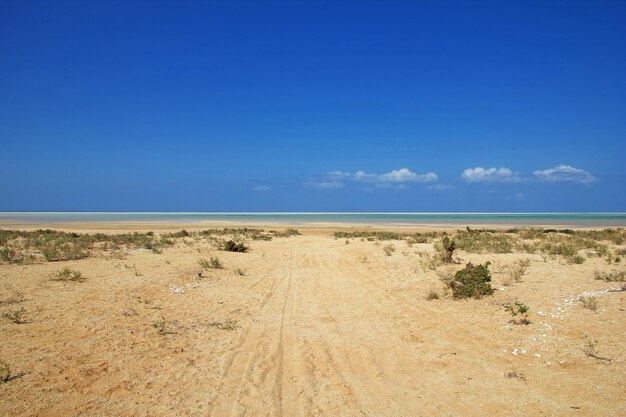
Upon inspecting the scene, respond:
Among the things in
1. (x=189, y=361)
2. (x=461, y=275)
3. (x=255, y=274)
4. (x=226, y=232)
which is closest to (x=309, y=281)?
(x=255, y=274)

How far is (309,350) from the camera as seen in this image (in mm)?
6941

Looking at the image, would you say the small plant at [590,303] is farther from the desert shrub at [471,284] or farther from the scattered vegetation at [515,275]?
the scattered vegetation at [515,275]

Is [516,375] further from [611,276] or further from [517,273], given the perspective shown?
[611,276]

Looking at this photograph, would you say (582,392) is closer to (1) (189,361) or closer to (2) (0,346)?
(1) (189,361)

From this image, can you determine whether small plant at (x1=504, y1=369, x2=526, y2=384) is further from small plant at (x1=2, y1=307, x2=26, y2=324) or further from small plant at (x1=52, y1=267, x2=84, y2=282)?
small plant at (x1=52, y1=267, x2=84, y2=282)

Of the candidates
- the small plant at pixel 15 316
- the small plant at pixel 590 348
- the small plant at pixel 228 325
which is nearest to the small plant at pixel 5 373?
the small plant at pixel 15 316

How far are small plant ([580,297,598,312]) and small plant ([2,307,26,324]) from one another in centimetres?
1118

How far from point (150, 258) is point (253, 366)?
13.0 m

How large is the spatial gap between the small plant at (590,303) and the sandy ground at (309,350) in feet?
0.49

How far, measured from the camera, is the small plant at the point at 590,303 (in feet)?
26.1

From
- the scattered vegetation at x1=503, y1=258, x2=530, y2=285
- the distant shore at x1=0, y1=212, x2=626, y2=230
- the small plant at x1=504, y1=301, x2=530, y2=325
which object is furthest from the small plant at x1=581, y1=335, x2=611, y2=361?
the distant shore at x1=0, y1=212, x2=626, y2=230

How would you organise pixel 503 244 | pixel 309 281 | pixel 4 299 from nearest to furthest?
pixel 4 299, pixel 309 281, pixel 503 244

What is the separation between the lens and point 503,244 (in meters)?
20.1

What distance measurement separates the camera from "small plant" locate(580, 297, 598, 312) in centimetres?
795
